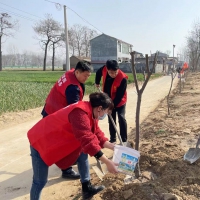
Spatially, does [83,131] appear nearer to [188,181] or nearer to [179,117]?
[188,181]

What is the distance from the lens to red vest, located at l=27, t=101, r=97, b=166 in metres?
2.39

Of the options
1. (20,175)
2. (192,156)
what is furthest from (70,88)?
(192,156)

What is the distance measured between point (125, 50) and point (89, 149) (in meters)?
56.8

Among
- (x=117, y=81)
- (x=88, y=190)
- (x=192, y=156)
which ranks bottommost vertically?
(x=88, y=190)

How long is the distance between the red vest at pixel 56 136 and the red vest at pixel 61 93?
0.95m

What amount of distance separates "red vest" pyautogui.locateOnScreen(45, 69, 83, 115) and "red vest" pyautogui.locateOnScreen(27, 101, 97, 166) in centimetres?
95

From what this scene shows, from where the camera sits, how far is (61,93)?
11.3 feet

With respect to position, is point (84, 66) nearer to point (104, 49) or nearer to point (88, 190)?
point (88, 190)

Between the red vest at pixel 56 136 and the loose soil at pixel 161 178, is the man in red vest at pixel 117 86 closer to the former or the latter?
the loose soil at pixel 161 178

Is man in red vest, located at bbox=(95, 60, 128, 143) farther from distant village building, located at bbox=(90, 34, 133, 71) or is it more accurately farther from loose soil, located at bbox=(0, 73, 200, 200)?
distant village building, located at bbox=(90, 34, 133, 71)

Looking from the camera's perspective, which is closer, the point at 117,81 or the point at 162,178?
the point at 162,178

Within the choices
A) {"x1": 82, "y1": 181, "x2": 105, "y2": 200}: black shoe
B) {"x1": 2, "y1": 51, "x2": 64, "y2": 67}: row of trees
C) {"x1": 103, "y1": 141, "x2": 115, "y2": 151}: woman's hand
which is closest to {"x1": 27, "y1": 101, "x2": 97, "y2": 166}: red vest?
{"x1": 103, "y1": 141, "x2": 115, "y2": 151}: woman's hand

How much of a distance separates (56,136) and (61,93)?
1.11 m

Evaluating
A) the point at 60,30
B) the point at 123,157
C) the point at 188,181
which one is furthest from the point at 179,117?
the point at 60,30
